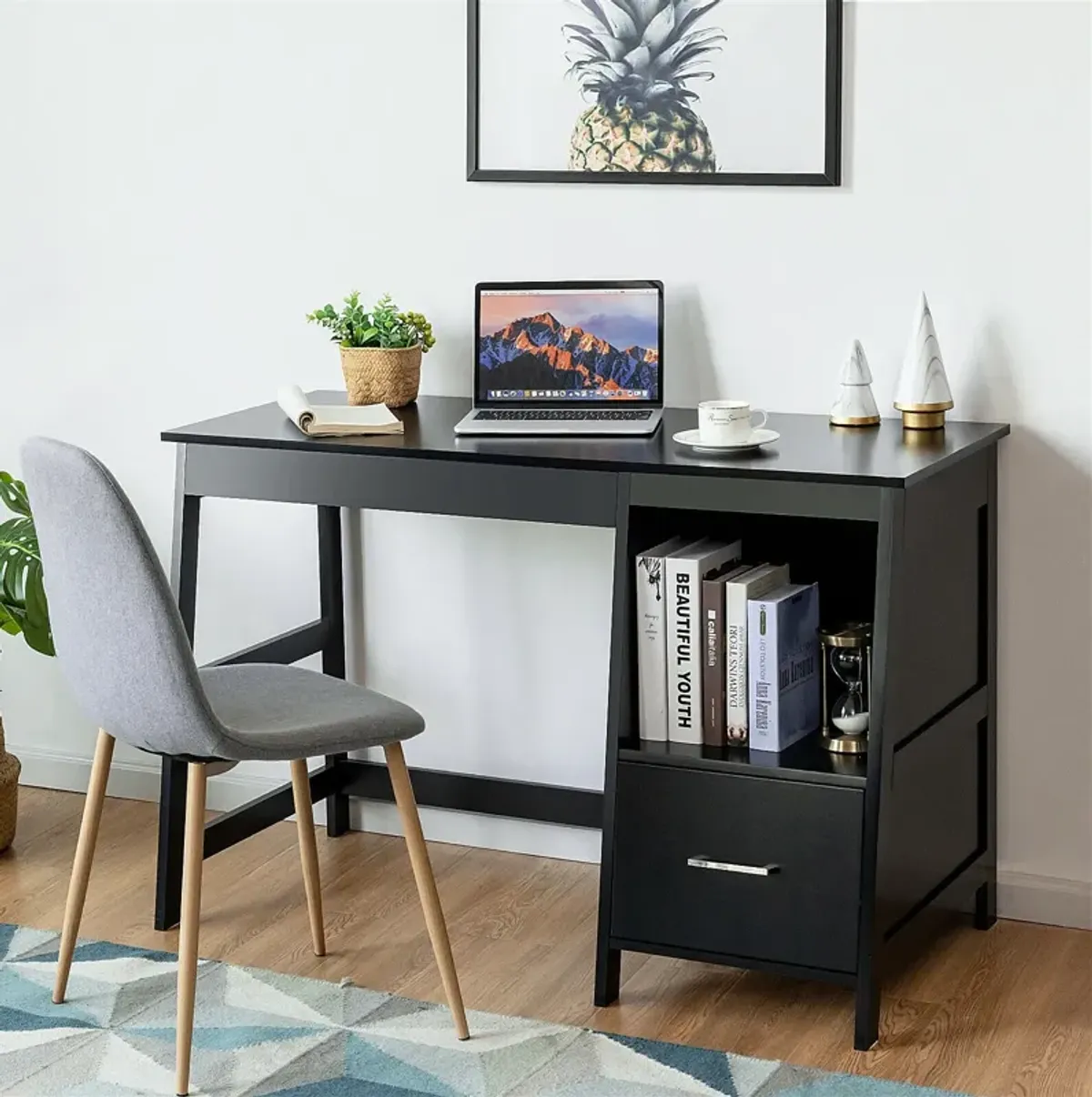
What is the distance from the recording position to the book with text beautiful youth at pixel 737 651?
8.44 ft

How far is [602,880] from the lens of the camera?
8.57 ft

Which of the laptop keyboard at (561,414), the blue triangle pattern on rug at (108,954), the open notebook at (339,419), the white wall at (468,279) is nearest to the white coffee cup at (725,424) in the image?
the laptop keyboard at (561,414)

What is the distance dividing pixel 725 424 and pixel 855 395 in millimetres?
322

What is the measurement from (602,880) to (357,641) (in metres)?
0.87

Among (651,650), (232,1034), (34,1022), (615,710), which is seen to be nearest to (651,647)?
(651,650)

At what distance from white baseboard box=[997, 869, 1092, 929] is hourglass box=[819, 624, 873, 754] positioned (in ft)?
1.74

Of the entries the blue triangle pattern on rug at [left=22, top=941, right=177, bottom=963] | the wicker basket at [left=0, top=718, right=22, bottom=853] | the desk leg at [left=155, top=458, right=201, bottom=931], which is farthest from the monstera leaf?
the blue triangle pattern on rug at [left=22, top=941, right=177, bottom=963]

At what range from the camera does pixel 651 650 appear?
Answer: 261 cm

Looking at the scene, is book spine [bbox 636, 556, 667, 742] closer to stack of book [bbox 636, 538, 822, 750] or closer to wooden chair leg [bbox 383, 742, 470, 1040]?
stack of book [bbox 636, 538, 822, 750]

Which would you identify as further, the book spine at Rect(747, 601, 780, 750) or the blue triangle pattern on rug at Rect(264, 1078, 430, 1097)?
the book spine at Rect(747, 601, 780, 750)

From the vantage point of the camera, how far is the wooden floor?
2475 millimetres

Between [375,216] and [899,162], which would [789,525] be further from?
[375,216]

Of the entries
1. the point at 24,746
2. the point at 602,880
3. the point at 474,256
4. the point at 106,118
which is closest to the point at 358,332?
the point at 474,256

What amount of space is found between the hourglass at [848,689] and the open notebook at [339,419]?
2.42 feet
